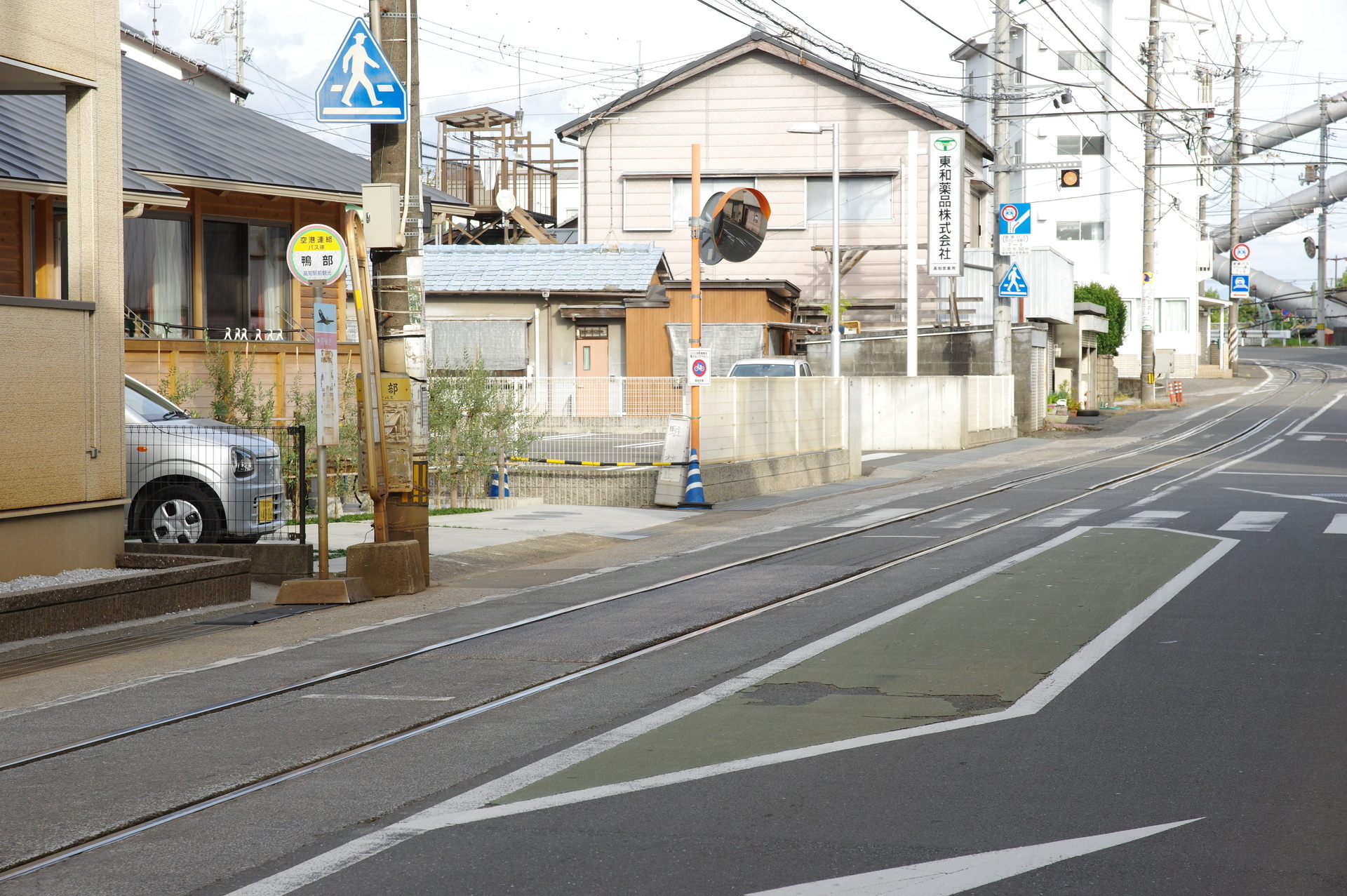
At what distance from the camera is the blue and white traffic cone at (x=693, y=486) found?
19.1 metres

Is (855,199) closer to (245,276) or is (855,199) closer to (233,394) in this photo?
(245,276)

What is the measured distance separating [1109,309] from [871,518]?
140ft

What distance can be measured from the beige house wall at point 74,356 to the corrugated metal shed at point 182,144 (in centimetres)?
437

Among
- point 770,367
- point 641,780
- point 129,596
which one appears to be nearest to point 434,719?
point 641,780

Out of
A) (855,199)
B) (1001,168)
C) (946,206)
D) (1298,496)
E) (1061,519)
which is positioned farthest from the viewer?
(855,199)

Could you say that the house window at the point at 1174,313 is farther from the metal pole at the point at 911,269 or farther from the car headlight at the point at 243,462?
the car headlight at the point at 243,462

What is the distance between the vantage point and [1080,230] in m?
66.9

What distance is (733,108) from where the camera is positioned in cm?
4197

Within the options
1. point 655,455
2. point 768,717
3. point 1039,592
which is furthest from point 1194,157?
point 768,717

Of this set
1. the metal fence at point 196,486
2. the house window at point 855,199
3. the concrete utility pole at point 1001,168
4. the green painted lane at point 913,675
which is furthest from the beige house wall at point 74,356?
the house window at point 855,199

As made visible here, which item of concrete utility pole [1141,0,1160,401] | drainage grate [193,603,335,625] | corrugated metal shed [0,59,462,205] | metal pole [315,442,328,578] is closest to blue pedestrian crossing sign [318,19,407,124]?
metal pole [315,442,328,578]

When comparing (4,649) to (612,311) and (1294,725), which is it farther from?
(612,311)

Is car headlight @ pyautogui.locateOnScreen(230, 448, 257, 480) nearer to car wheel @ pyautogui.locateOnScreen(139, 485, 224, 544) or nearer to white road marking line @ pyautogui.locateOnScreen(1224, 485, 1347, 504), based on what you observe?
car wheel @ pyautogui.locateOnScreen(139, 485, 224, 544)

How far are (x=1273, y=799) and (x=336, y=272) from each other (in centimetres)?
973
